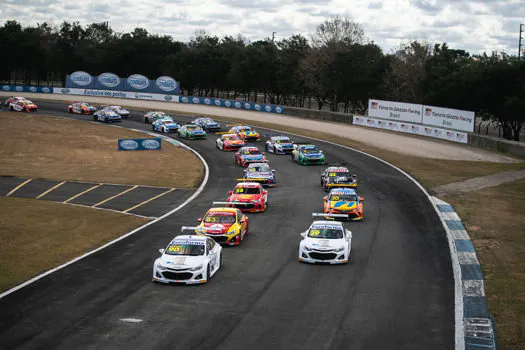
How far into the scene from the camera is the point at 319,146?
2517 inches

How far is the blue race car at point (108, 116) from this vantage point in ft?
262

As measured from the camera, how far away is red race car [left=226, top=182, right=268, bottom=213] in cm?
3547

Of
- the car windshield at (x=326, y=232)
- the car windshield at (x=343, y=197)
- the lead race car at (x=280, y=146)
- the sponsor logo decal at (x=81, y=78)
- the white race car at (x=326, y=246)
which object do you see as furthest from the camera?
the sponsor logo decal at (x=81, y=78)

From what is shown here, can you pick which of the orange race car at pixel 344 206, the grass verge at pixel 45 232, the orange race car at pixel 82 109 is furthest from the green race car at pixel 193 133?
the orange race car at pixel 344 206

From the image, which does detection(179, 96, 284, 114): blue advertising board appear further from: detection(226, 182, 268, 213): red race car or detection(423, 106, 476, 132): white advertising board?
detection(226, 182, 268, 213): red race car

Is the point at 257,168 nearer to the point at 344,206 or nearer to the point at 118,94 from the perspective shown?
the point at 344,206

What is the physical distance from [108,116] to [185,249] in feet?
194

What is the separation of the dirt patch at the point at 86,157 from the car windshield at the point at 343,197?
13647 mm

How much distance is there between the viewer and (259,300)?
2100 cm

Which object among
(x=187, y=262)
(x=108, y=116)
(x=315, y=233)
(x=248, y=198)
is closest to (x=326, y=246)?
(x=315, y=233)

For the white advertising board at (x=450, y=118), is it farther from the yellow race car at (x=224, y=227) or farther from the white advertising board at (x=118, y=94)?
the white advertising board at (x=118, y=94)

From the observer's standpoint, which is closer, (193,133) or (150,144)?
(150,144)

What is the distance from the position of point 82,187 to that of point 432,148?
1264 inches

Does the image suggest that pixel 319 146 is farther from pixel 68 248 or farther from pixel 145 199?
pixel 68 248
